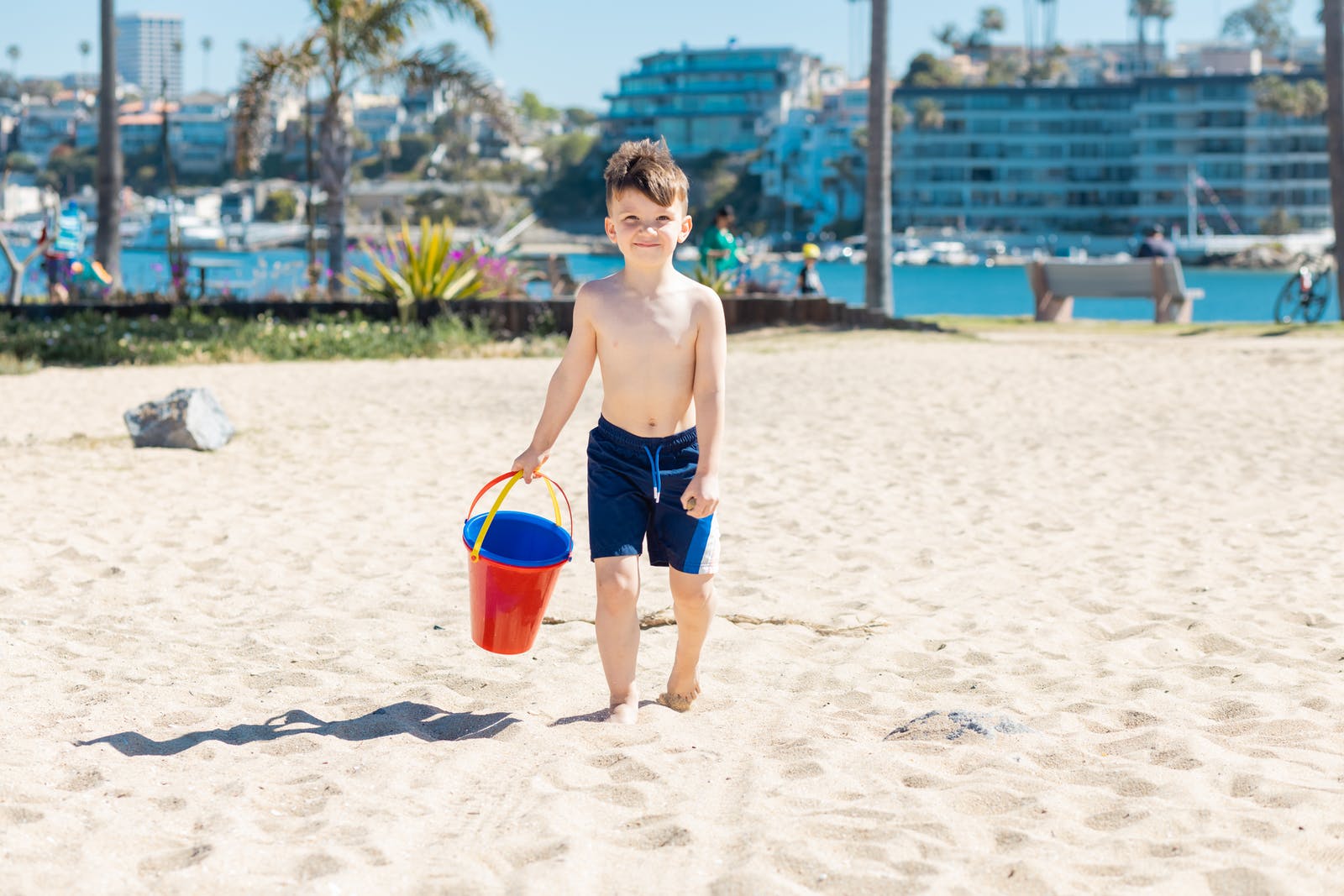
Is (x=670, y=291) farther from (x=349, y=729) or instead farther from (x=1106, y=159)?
(x=1106, y=159)

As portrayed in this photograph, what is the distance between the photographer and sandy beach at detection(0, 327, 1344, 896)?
291 cm

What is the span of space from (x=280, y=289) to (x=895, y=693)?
636 inches

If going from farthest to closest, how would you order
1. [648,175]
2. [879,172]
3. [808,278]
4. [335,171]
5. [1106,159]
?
[1106,159]
[335,171]
[808,278]
[879,172]
[648,175]

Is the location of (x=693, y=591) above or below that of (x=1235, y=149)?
below

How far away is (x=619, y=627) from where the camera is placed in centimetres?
381

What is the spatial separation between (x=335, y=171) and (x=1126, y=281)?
479 inches

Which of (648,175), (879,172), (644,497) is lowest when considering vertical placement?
(644,497)

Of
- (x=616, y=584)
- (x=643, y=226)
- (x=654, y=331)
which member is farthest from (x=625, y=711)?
(x=643, y=226)

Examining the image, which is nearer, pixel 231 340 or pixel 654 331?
pixel 654 331

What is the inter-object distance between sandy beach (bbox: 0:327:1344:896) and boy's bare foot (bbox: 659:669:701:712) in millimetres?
48

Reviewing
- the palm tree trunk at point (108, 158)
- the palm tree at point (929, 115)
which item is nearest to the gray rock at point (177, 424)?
the palm tree trunk at point (108, 158)

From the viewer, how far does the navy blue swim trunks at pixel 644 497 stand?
3.75m

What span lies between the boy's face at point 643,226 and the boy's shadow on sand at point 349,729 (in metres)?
1.30

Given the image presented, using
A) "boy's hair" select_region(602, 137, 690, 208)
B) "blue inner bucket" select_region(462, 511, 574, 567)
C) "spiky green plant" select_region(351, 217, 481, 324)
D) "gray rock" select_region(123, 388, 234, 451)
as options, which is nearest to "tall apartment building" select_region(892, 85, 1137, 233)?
"spiky green plant" select_region(351, 217, 481, 324)
